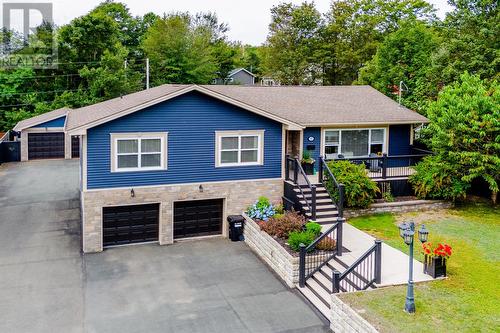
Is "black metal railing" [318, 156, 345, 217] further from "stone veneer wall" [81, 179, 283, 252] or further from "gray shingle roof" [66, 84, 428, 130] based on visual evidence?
"gray shingle roof" [66, 84, 428, 130]

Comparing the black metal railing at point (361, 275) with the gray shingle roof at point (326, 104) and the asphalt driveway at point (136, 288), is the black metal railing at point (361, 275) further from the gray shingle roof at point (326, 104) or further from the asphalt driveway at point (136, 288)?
the gray shingle roof at point (326, 104)

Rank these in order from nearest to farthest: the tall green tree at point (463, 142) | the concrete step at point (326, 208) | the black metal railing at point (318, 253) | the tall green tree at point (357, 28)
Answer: the black metal railing at point (318, 253), the concrete step at point (326, 208), the tall green tree at point (463, 142), the tall green tree at point (357, 28)

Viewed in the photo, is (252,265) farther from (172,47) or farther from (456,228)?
(172,47)

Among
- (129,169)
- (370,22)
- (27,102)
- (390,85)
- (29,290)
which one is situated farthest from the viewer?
(370,22)

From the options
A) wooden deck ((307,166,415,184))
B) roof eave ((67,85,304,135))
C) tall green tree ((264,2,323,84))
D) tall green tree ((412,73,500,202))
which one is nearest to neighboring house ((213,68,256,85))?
tall green tree ((264,2,323,84))

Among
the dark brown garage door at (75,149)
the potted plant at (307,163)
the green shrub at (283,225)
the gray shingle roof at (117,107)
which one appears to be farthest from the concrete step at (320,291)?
the dark brown garage door at (75,149)

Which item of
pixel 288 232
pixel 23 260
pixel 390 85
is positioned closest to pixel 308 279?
pixel 288 232
